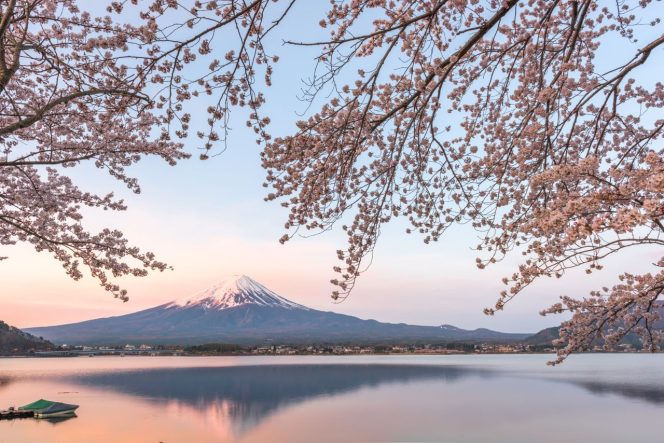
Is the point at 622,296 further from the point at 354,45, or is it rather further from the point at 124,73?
the point at 124,73

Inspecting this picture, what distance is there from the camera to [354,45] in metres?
4.32

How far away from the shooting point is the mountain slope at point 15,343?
390 ft

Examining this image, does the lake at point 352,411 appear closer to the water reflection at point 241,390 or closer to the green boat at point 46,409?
the water reflection at point 241,390

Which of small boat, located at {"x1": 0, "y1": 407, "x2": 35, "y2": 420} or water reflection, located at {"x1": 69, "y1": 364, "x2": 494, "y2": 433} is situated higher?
small boat, located at {"x1": 0, "y1": 407, "x2": 35, "y2": 420}

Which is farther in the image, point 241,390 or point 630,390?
point 241,390

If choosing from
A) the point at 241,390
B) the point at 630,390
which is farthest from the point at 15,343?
the point at 630,390

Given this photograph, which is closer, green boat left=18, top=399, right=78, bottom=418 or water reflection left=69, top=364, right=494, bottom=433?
green boat left=18, top=399, right=78, bottom=418

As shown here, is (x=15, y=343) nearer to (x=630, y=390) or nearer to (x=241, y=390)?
(x=241, y=390)

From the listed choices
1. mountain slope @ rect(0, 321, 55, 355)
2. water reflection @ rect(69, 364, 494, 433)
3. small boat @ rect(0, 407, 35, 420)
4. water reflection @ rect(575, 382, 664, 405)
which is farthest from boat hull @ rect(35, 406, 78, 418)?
mountain slope @ rect(0, 321, 55, 355)

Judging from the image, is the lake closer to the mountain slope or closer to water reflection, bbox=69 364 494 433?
water reflection, bbox=69 364 494 433

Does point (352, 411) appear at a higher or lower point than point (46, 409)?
lower

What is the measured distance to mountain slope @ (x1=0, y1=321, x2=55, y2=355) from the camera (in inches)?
4678

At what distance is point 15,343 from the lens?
129 metres

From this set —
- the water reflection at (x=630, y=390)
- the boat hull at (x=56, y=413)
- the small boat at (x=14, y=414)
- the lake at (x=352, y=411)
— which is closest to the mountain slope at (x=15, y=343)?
the lake at (x=352, y=411)
